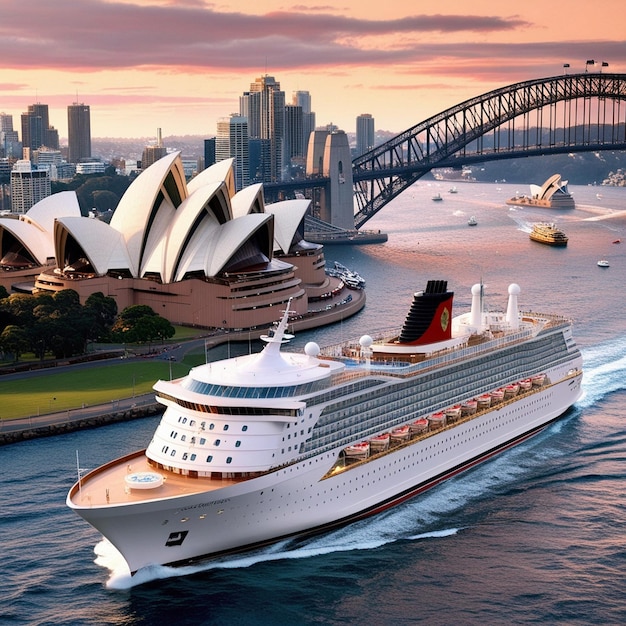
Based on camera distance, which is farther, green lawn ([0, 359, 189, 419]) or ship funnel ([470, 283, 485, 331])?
green lawn ([0, 359, 189, 419])

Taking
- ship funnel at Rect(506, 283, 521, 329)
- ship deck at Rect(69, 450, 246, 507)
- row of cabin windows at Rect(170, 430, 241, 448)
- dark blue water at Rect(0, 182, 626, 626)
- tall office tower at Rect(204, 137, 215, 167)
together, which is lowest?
dark blue water at Rect(0, 182, 626, 626)

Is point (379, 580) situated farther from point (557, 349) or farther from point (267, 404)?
point (557, 349)

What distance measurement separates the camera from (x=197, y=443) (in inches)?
1077

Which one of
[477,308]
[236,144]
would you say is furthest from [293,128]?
[477,308]

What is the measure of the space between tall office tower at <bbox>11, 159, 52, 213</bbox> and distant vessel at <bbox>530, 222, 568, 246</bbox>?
58610 mm

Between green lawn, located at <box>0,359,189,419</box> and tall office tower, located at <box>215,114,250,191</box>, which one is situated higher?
tall office tower, located at <box>215,114,250,191</box>

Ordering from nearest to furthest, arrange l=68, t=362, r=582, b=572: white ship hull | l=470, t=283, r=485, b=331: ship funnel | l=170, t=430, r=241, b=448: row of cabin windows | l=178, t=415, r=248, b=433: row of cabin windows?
l=68, t=362, r=582, b=572: white ship hull < l=170, t=430, r=241, b=448: row of cabin windows < l=178, t=415, r=248, b=433: row of cabin windows < l=470, t=283, r=485, b=331: ship funnel

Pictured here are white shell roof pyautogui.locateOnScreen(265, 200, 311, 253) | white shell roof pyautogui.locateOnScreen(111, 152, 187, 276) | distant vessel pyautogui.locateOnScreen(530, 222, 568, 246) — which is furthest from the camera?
distant vessel pyautogui.locateOnScreen(530, 222, 568, 246)

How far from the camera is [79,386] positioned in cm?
4384

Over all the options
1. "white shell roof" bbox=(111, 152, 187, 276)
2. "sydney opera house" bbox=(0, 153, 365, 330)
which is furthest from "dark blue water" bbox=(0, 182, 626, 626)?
"white shell roof" bbox=(111, 152, 187, 276)

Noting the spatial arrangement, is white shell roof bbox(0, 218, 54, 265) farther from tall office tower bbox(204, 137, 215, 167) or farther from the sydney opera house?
tall office tower bbox(204, 137, 215, 167)

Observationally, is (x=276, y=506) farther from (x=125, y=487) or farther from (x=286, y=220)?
(x=286, y=220)

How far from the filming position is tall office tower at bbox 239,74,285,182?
587 ft

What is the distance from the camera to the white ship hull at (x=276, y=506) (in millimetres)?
25672
